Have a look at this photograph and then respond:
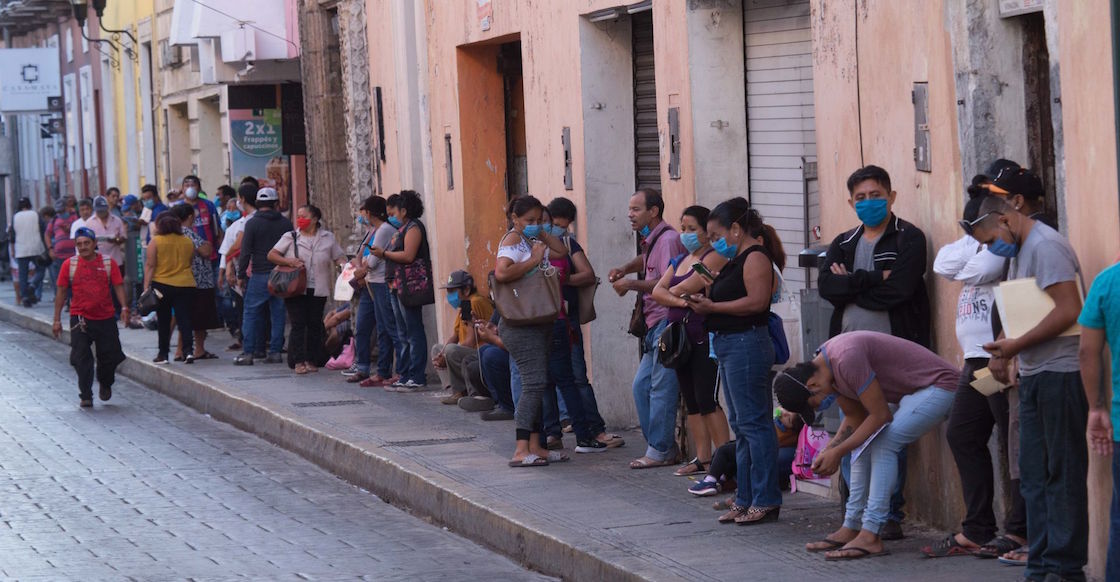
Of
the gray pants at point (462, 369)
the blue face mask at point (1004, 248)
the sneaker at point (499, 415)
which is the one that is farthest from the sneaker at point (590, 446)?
the blue face mask at point (1004, 248)

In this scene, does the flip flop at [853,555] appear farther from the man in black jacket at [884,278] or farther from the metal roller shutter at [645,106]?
the metal roller shutter at [645,106]

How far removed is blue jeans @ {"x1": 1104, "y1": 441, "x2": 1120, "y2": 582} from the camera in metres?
6.29

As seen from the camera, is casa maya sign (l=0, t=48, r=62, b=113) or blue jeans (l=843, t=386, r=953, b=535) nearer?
blue jeans (l=843, t=386, r=953, b=535)

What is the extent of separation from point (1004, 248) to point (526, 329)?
4.31m

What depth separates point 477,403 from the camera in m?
13.8

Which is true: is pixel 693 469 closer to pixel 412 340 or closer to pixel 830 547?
pixel 830 547

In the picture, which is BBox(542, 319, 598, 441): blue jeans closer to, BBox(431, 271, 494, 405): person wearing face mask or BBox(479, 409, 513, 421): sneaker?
BBox(479, 409, 513, 421): sneaker

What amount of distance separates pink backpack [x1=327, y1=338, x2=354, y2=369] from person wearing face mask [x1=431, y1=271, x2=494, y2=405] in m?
2.69

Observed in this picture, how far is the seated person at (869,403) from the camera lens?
771 cm

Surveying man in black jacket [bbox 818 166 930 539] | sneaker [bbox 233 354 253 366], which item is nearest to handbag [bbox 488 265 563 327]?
man in black jacket [bbox 818 166 930 539]

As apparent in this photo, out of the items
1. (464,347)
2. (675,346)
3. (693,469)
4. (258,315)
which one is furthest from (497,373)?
(258,315)

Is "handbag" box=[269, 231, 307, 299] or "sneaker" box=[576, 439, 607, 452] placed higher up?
"handbag" box=[269, 231, 307, 299]

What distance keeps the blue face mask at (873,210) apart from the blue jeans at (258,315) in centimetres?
966

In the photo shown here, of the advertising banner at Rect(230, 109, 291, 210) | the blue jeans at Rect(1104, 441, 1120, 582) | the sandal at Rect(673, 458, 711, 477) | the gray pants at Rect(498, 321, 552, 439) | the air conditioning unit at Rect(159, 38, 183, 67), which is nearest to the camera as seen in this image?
Result: the blue jeans at Rect(1104, 441, 1120, 582)
